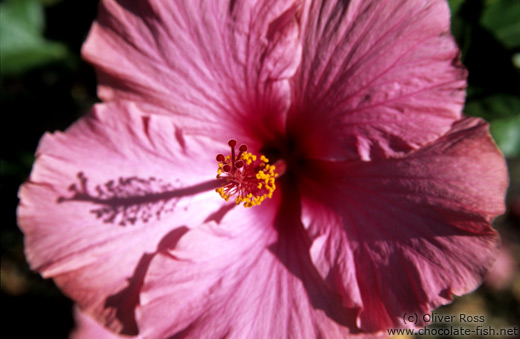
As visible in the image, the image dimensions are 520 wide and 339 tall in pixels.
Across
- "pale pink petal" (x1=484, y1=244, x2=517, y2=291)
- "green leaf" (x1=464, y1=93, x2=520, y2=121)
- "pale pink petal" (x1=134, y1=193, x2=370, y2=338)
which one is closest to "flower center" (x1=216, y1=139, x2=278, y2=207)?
"pale pink petal" (x1=134, y1=193, x2=370, y2=338)

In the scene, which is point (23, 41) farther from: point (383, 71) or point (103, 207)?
point (383, 71)

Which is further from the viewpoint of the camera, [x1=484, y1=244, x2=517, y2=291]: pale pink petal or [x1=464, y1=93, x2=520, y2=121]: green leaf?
[x1=484, y1=244, x2=517, y2=291]: pale pink petal

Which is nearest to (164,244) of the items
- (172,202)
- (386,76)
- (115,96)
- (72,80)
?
(172,202)

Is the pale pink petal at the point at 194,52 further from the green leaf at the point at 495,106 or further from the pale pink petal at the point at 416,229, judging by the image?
the green leaf at the point at 495,106

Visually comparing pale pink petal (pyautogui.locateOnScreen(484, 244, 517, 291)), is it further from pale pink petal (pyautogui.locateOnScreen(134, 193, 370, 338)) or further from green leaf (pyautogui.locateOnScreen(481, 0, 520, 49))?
pale pink petal (pyautogui.locateOnScreen(134, 193, 370, 338))

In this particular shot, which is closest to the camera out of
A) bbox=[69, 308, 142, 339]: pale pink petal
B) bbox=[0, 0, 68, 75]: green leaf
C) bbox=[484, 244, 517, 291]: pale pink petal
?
bbox=[0, 0, 68, 75]: green leaf

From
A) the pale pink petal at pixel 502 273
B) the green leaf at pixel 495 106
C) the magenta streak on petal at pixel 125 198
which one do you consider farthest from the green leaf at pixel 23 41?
the pale pink petal at pixel 502 273

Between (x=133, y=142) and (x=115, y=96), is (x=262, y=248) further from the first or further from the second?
(x=115, y=96)
